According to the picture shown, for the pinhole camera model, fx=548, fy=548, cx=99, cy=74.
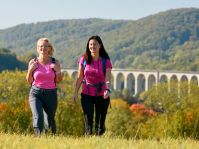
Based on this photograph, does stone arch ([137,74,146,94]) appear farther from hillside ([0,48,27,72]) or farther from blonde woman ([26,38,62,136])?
blonde woman ([26,38,62,136])

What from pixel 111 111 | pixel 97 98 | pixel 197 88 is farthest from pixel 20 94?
pixel 97 98

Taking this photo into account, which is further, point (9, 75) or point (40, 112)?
point (9, 75)

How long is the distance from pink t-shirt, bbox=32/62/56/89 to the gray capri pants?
0.06m

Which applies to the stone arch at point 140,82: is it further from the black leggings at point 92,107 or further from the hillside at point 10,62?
the black leggings at point 92,107

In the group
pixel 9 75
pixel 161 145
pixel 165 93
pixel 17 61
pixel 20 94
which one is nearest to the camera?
pixel 161 145

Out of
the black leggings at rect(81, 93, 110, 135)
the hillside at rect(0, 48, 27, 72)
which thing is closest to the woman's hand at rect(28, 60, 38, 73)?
the black leggings at rect(81, 93, 110, 135)

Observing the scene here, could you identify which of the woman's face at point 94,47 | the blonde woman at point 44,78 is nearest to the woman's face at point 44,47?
the blonde woman at point 44,78

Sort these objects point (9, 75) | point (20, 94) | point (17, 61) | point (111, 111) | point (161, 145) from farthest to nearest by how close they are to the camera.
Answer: point (17, 61)
point (111, 111)
point (9, 75)
point (20, 94)
point (161, 145)

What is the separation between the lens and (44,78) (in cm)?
763

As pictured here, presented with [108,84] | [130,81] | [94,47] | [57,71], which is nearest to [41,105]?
[57,71]

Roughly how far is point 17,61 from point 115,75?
892 inches

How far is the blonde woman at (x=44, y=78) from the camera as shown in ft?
24.7

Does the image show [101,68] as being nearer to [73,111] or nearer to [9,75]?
[73,111]

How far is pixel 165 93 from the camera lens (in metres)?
66.2
